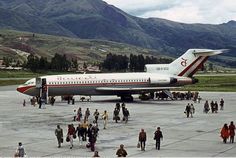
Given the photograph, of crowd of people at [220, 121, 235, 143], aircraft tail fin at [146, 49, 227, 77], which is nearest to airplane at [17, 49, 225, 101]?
aircraft tail fin at [146, 49, 227, 77]

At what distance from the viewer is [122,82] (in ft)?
192

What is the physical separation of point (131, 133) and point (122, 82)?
91.8ft

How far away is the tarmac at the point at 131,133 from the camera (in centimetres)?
2414

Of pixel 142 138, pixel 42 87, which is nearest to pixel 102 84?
pixel 42 87

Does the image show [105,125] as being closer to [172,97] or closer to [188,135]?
[188,135]

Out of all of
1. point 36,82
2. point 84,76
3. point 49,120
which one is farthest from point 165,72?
point 49,120

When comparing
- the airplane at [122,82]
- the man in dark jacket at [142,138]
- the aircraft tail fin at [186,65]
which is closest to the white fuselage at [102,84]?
the airplane at [122,82]

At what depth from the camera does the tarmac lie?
24141 mm

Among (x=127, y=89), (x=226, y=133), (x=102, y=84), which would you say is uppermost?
(x=102, y=84)

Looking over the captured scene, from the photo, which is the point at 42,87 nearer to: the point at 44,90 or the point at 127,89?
the point at 44,90

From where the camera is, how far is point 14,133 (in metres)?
30.8

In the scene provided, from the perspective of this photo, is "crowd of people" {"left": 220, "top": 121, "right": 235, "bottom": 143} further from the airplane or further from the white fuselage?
the white fuselage

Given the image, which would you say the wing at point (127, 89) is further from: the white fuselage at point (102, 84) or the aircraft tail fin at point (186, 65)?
the aircraft tail fin at point (186, 65)

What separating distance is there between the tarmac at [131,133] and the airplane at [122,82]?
8209mm
